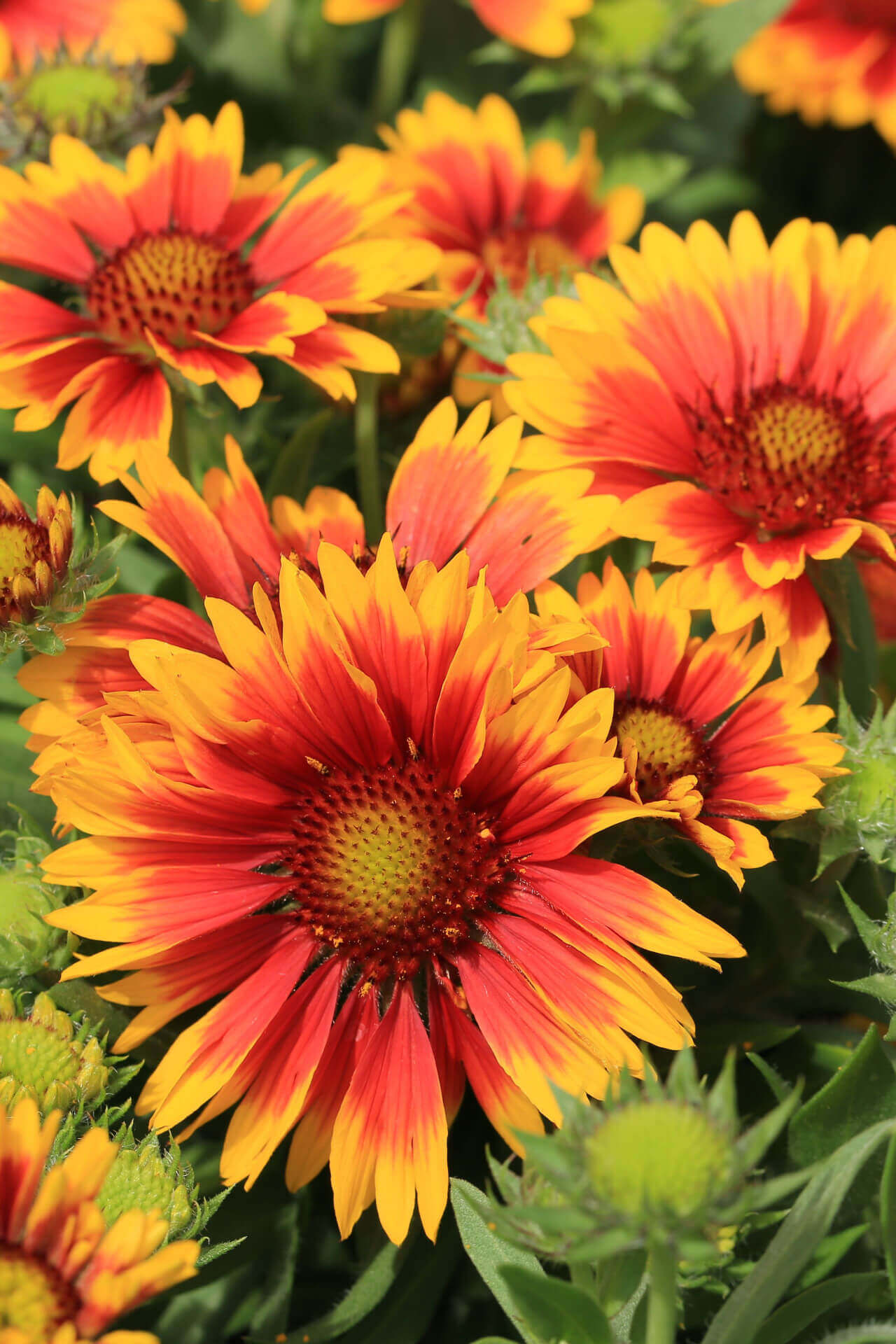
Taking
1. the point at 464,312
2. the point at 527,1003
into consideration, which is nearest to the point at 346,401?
the point at 464,312

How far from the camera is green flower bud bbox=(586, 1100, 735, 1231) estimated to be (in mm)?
577

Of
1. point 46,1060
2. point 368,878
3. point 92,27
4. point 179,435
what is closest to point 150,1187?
point 46,1060

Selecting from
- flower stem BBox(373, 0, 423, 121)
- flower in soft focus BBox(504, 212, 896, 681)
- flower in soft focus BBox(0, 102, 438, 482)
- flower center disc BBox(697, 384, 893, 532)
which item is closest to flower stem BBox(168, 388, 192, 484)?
flower in soft focus BBox(0, 102, 438, 482)

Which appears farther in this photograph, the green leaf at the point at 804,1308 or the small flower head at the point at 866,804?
the small flower head at the point at 866,804

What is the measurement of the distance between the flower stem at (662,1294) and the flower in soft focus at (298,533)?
438 mm

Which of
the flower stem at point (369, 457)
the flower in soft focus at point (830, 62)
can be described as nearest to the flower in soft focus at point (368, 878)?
the flower stem at point (369, 457)

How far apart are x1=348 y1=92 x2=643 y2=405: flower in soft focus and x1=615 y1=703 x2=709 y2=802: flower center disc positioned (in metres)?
0.57

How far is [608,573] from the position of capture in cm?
91

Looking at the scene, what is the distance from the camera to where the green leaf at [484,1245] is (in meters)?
0.75

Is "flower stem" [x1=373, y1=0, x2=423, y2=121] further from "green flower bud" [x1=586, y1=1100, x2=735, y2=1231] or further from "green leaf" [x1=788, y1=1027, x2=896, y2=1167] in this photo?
"green flower bud" [x1=586, y1=1100, x2=735, y2=1231]

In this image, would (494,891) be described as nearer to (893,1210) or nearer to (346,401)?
(893,1210)

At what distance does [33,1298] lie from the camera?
2.00ft

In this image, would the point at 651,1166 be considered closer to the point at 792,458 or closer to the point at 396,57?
the point at 792,458

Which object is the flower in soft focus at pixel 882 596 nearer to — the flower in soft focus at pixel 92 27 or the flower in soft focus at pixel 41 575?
the flower in soft focus at pixel 41 575
